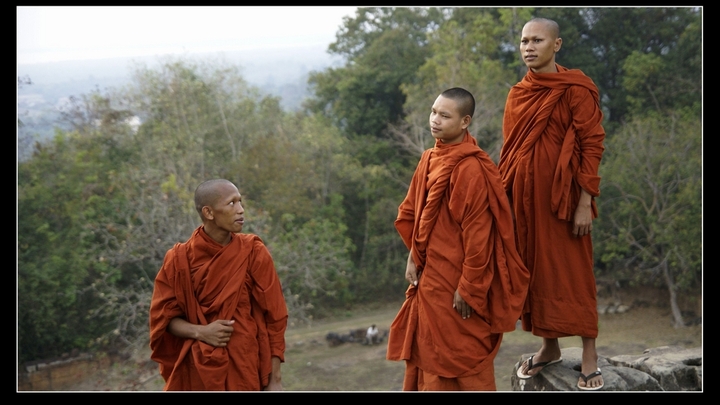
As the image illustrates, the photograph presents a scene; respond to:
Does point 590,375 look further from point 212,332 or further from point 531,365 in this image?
point 212,332

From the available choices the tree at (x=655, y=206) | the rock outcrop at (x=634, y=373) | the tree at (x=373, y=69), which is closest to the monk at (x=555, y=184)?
the rock outcrop at (x=634, y=373)

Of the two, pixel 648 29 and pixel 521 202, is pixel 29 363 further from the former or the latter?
pixel 648 29

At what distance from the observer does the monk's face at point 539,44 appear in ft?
14.3

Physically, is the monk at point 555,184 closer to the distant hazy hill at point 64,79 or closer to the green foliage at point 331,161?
the green foliage at point 331,161

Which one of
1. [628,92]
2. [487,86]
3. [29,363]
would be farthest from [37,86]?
[628,92]

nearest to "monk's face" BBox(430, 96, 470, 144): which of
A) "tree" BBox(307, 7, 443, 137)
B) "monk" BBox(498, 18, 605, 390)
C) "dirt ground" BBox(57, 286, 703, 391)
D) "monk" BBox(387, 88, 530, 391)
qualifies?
"monk" BBox(387, 88, 530, 391)

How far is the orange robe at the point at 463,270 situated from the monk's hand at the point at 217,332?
3.43 ft

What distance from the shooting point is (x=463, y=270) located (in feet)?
13.4

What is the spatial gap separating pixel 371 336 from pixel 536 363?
12.5 m

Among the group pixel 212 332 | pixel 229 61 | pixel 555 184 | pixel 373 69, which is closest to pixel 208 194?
pixel 212 332

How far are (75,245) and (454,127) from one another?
13.7 m

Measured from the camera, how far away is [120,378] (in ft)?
51.1

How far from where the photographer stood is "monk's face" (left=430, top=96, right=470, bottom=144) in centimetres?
412

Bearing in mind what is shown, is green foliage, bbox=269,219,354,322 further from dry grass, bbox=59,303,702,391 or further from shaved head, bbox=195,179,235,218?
shaved head, bbox=195,179,235,218
